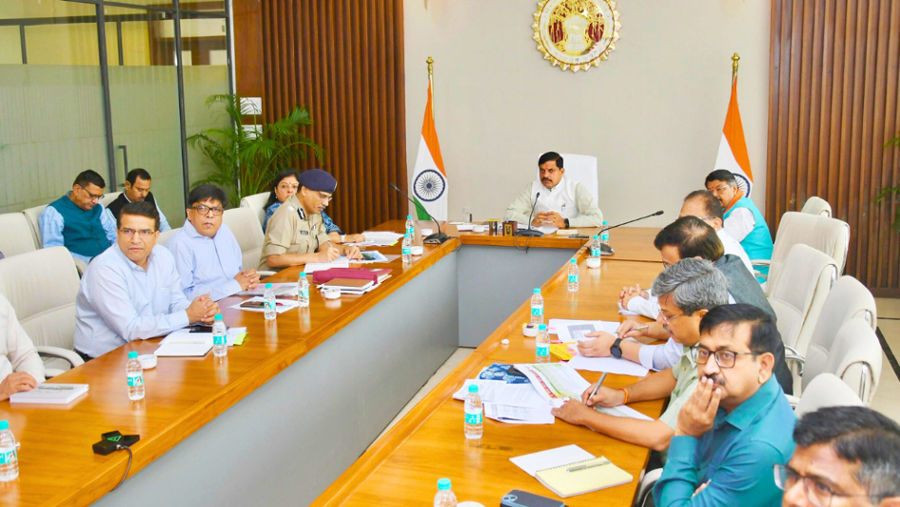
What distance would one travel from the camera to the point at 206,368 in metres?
2.83

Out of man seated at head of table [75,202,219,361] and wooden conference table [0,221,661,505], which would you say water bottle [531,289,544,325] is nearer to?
wooden conference table [0,221,661,505]

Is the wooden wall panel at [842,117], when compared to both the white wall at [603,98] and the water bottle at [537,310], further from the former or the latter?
the water bottle at [537,310]

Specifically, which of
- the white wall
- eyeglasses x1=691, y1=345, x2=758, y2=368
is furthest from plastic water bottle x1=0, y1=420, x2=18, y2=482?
the white wall

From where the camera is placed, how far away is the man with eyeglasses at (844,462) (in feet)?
4.09

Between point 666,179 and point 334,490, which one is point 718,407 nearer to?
point 334,490

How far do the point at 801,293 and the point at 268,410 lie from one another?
7.13 ft

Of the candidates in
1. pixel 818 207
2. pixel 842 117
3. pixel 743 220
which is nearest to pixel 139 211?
pixel 743 220

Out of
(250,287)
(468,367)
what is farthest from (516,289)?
(468,367)

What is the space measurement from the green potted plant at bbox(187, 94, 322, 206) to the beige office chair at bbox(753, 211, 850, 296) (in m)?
4.54

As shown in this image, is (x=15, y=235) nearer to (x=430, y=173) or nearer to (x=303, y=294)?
(x=303, y=294)

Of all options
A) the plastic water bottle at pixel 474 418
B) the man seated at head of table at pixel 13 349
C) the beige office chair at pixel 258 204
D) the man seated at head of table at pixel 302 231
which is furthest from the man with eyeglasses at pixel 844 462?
the beige office chair at pixel 258 204

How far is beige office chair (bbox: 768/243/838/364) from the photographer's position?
320cm

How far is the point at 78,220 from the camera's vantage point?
5387mm

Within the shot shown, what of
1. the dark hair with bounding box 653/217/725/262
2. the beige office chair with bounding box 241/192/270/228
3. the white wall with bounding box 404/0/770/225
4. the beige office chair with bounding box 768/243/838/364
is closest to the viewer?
the dark hair with bounding box 653/217/725/262
